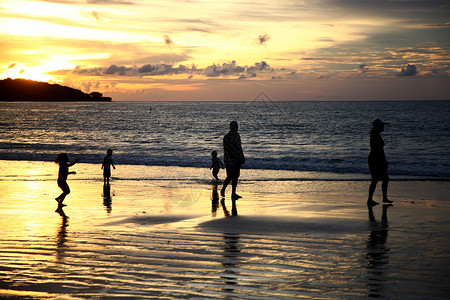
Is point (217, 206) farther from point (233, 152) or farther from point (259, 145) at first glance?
point (259, 145)

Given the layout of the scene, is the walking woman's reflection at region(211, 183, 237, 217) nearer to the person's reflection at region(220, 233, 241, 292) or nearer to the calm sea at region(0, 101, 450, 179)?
the person's reflection at region(220, 233, 241, 292)

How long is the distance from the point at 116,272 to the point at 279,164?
2004 cm

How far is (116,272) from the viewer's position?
5.16 meters

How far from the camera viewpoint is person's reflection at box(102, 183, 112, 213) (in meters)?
10.2

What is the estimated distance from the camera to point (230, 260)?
5.68 metres

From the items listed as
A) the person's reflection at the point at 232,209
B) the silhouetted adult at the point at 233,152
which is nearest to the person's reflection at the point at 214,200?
the person's reflection at the point at 232,209

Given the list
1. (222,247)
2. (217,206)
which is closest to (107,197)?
(217,206)

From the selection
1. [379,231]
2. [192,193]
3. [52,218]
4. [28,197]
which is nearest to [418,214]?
[379,231]

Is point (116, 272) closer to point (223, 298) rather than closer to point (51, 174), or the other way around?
point (223, 298)

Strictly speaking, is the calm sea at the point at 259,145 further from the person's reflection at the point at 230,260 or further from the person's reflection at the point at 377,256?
the person's reflection at the point at 230,260

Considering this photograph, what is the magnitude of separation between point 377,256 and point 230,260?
2034mm

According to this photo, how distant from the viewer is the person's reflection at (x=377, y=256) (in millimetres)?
4746

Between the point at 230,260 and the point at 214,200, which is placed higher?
the point at 230,260

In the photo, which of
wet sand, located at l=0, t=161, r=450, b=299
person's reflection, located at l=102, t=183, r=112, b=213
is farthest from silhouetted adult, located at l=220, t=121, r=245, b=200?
person's reflection, located at l=102, t=183, r=112, b=213
